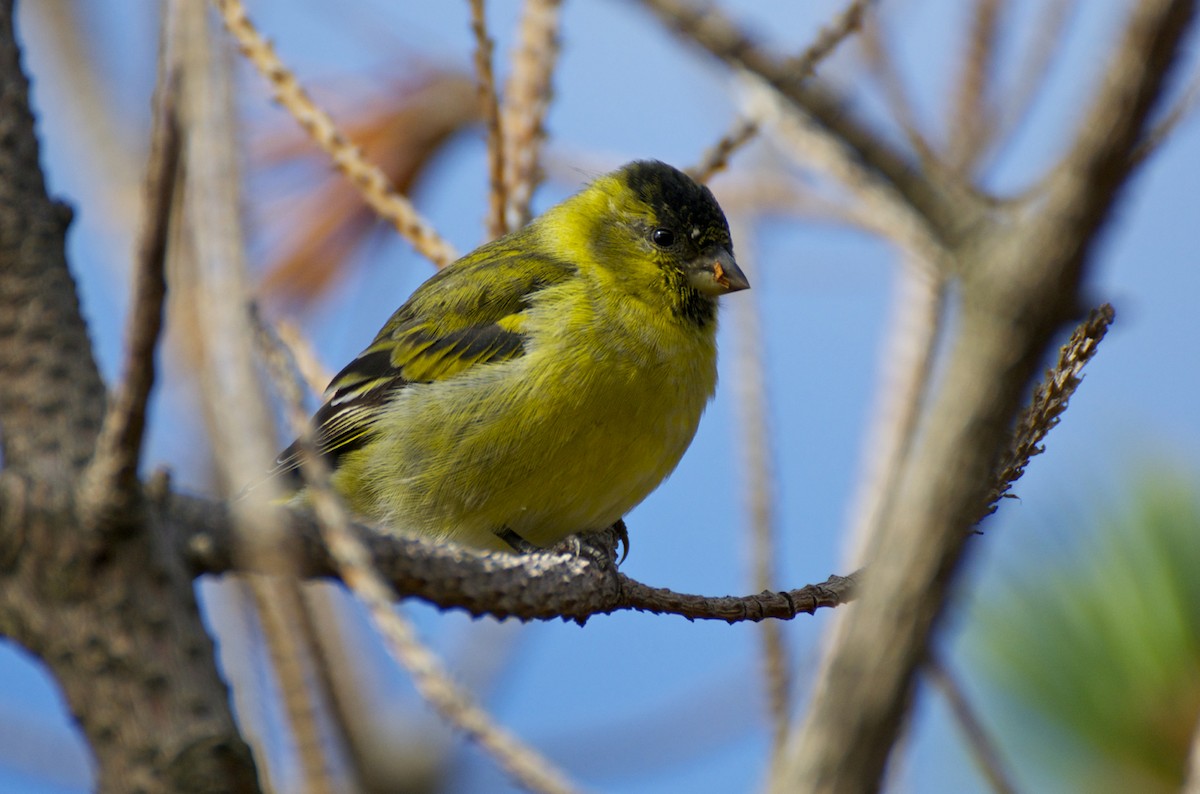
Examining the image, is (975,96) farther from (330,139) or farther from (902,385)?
(330,139)

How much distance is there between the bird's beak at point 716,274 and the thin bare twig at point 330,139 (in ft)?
2.58

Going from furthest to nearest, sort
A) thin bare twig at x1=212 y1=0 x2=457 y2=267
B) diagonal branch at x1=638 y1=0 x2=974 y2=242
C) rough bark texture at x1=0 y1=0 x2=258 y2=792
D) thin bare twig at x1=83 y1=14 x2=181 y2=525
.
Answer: thin bare twig at x1=212 y1=0 x2=457 y2=267 < rough bark texture at x1=0 y1=0 x2=258 y2=792 < thin bare twig at x1=83 y1=14 x2=181 y2=525 < diagonal branch at x1=638 y1=0 x2=974 y2=242

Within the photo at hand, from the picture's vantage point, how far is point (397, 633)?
180 cm

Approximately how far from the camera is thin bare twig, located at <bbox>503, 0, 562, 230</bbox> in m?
3.48

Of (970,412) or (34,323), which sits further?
(34,323)

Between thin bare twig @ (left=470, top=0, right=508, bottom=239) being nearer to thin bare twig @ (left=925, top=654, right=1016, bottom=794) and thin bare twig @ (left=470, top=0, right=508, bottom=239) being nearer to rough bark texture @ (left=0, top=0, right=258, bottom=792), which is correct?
rough bark texture @ (left=0, top=0, right=258, bottom=792)

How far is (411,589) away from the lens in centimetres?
217

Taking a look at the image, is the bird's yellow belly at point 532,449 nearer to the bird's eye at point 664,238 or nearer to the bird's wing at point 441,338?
the bird's wing at point 441,338

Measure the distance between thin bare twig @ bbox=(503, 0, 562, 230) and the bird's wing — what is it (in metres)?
0.20

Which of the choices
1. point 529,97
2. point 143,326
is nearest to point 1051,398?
point 143,326

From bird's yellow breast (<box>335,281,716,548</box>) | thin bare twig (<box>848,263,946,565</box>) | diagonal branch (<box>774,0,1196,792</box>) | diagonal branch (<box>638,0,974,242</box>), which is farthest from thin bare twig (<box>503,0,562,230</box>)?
diagonal branch (<box>774,0,1196,792</box>)

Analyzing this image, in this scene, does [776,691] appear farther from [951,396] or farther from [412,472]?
[951,396]

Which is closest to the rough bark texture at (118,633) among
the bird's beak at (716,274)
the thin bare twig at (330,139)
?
the thin bare twig at (330,139)

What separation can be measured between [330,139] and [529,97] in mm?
687
